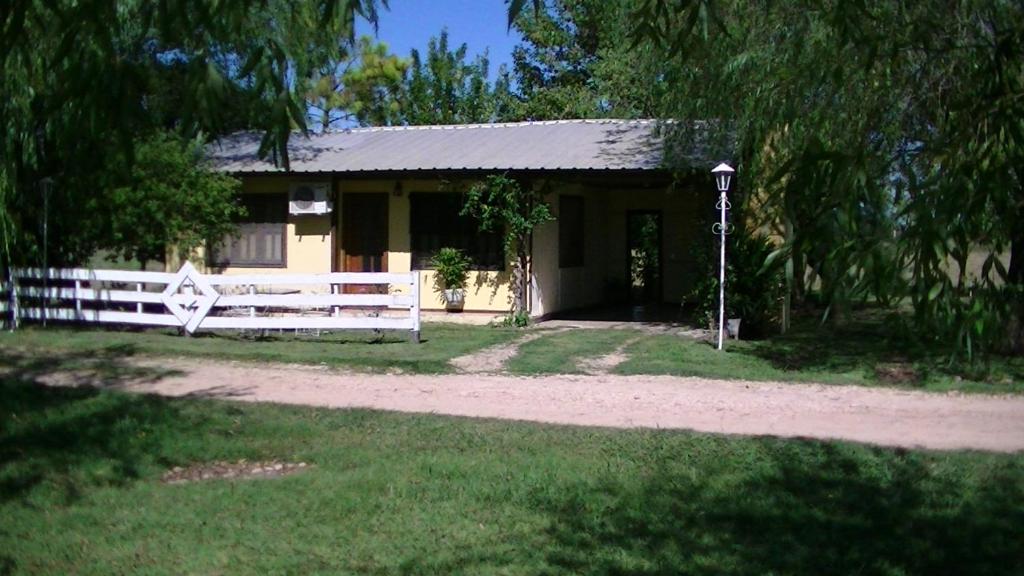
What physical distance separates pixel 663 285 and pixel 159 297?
33.4 ft

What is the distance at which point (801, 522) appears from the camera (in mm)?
6629

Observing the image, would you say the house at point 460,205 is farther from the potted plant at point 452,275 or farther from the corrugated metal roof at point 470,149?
the potted plant at point 452,275

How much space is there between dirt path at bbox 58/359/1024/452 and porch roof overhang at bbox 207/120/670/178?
5.41 m

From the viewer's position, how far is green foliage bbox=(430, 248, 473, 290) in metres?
18.5

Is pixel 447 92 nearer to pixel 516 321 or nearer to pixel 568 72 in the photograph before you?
pixel 568 72

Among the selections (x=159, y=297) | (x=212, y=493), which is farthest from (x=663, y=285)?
(x=212, y=493)

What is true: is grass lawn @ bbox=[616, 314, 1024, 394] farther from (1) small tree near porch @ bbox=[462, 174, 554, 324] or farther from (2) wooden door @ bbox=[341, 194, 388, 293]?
(2) wooden door @ bbox=[341, 194, 388, 293]

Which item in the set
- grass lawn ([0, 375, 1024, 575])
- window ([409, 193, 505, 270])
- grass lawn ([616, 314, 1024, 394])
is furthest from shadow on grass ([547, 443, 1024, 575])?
window ([409, 193, 505, 270])

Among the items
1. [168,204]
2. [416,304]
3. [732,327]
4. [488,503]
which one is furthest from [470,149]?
[488,503]

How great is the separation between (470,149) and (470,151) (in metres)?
0.24

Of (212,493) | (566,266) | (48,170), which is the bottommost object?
(212,493)

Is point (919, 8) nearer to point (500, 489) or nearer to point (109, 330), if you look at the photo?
point (500, 489)

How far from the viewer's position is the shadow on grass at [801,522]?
19.4ft

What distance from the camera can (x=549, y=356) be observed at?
13.8 meters
